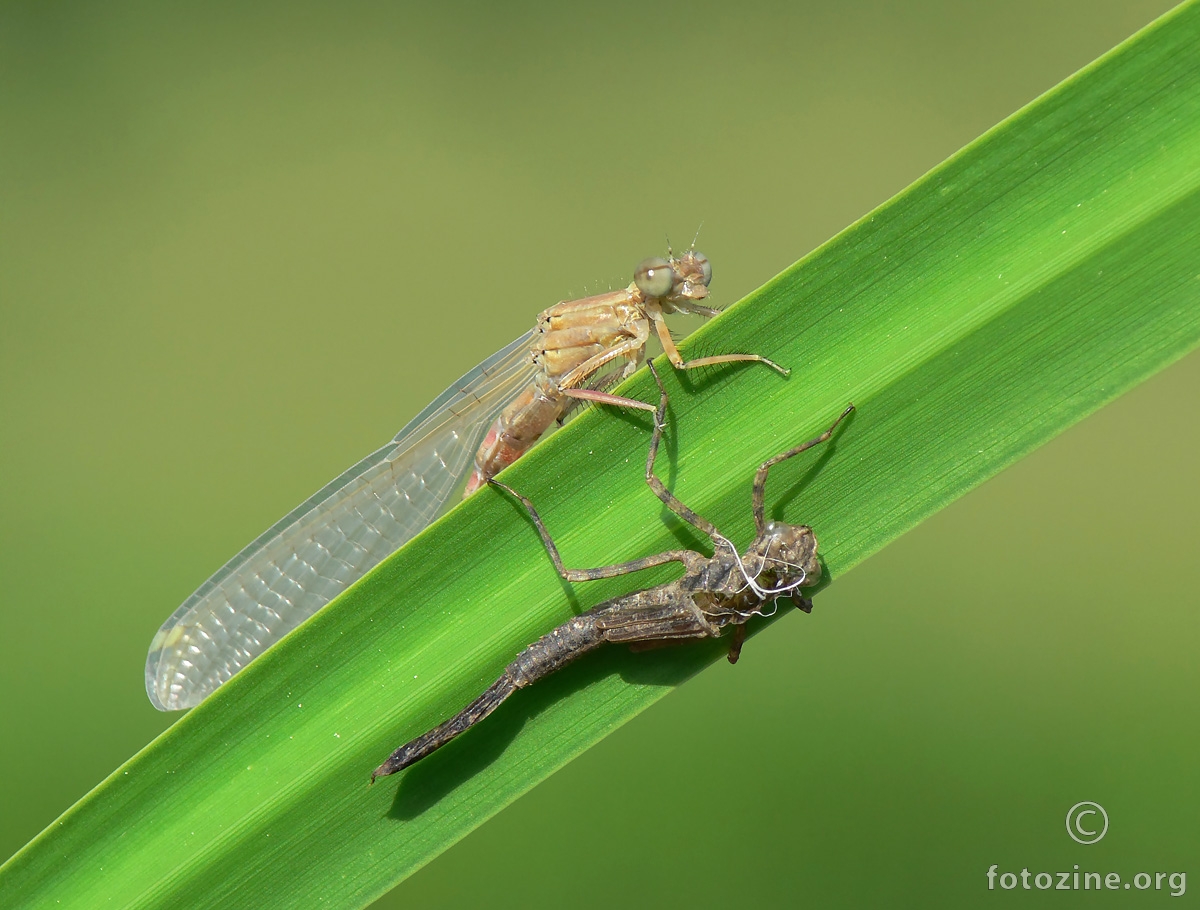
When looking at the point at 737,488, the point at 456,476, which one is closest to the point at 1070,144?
the point at 737,488

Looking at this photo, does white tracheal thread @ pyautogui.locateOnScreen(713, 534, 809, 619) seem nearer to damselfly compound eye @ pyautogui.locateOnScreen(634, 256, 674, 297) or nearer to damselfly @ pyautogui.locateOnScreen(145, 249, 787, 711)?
damselfly @ pyautogui.locateOnScreen(145, 249, 787, 711)

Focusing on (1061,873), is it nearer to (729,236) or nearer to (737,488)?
(737,488)

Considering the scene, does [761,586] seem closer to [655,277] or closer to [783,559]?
[783,559]

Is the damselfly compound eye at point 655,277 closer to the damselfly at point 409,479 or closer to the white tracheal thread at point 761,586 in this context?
the damselfly at point 409,479

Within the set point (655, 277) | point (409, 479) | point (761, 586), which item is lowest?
point (761, 586)

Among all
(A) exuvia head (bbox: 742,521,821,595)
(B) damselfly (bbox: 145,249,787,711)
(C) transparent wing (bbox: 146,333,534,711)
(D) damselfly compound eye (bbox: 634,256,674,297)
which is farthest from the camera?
(C) transparent wing (bbox: 146,333,534,711)

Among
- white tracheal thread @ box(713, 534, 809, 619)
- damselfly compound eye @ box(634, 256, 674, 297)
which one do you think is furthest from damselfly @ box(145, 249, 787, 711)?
white tracheal thread @ box(713, 534, 809, 619)

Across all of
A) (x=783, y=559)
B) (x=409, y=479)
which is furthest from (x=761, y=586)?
(x=409, y=479)
